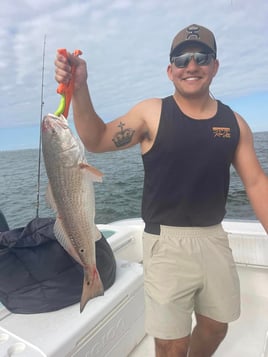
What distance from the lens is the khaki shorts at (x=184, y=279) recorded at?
2064 millimetres

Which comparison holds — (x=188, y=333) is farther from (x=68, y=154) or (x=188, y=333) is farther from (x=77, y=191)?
(x=68, y=154)

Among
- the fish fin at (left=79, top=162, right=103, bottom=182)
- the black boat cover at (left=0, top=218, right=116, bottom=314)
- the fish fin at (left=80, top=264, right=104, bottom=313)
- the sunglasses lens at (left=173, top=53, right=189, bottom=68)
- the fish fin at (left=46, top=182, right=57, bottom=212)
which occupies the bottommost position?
the black boat cover at (left=0, top=218, right=116, bottom=314)

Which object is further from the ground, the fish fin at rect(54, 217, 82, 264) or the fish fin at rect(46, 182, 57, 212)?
the fish fin at rect(46, 182, 57, 212)

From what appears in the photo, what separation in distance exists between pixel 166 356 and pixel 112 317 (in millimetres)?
537

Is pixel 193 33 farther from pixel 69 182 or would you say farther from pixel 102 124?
pixel 69 182

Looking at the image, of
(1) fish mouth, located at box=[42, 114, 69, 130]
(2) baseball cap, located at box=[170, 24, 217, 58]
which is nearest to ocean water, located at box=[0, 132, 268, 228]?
(2) baseball cap, located at box=[170, 24, 217, 58]

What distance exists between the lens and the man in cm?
204

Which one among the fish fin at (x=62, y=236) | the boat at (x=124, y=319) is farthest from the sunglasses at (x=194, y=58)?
the boat at (x=124, y=319)

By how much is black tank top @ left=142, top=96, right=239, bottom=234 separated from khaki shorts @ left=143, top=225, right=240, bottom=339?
8 cm

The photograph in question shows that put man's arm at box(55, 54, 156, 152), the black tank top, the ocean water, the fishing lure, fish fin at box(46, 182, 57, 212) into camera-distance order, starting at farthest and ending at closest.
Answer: the ocean water < the black tank top < man's arm at box(55, 54, 156, 152) < fish fin at box(46, 182, 57, 212) < the fishing lure

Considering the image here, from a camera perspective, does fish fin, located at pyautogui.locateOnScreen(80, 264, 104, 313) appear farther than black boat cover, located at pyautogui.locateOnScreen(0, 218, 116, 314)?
No

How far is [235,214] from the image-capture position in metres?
10.6

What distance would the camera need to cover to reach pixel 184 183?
205cm

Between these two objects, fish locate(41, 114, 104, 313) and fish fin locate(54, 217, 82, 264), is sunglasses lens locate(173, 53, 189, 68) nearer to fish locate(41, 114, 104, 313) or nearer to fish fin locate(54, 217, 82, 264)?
fish locate(41, 114, 104, 313)
